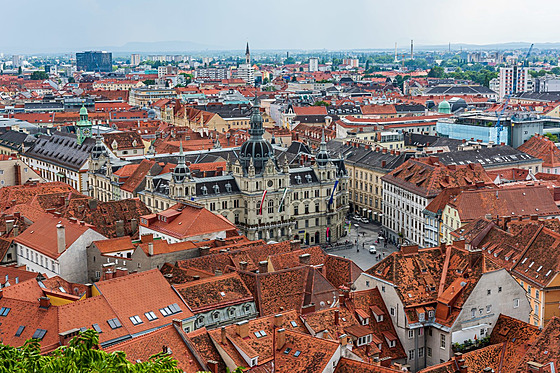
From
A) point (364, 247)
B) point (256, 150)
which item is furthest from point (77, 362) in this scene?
point (364, 247)

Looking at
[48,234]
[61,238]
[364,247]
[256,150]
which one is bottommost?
[364,247]

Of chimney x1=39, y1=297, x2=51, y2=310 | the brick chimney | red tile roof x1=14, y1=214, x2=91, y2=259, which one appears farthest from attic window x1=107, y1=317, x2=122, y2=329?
red tile roof x1=14, y1=214, x2=91, y2=259

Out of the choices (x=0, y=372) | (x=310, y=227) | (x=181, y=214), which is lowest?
(x=310, y=227)

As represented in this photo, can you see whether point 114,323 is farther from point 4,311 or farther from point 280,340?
point 280,340

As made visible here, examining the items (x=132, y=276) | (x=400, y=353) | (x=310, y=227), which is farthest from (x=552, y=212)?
(x=132, y=276)

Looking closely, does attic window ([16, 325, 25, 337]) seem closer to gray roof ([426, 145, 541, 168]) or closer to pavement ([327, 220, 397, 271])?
pavement ([327, 220, 397, 271])

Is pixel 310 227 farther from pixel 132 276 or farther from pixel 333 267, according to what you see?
pixel 132 276

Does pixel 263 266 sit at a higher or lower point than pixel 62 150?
lower
